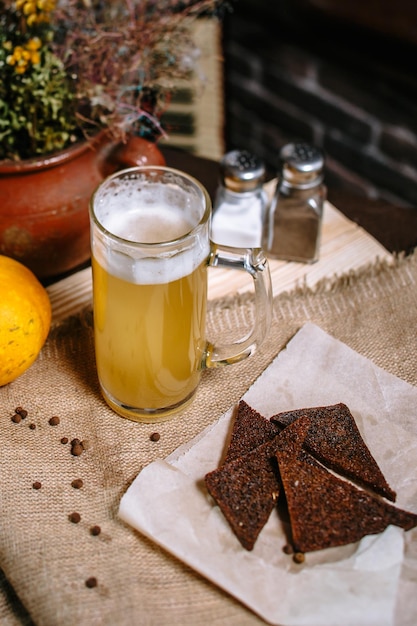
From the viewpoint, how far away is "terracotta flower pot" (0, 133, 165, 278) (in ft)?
3.93

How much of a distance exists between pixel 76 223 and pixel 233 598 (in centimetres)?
71

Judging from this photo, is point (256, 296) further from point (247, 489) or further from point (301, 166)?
point (301, 166)

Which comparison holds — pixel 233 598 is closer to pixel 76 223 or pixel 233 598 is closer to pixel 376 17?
pixel 76 223

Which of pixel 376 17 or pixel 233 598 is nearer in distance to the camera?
pixel 233 598

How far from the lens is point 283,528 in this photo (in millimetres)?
918

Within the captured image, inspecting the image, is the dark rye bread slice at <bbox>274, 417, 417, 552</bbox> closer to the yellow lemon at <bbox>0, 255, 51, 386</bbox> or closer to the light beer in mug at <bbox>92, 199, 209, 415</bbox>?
the light beer in mug at <bbox>92, 199, 209, 415</bbox>

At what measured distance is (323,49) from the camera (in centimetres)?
232

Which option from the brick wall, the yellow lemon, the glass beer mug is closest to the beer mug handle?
the glass beer mug

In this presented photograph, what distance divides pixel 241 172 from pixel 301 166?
11cm

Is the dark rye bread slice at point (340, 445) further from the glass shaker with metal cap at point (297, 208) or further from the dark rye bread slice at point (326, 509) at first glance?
the glass shaker with metal cap at point (297, 208)

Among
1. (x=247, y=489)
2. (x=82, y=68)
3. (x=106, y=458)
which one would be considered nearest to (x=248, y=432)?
(x=247, y=489)

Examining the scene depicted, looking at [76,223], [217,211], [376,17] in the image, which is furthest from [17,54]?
[376,17]

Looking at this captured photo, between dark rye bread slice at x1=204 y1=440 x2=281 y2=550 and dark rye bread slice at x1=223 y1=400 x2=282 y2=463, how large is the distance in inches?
0.9

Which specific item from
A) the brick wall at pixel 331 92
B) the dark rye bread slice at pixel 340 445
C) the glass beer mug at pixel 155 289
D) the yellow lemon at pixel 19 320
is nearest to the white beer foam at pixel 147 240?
the glass beer mug at pixel 155 289
